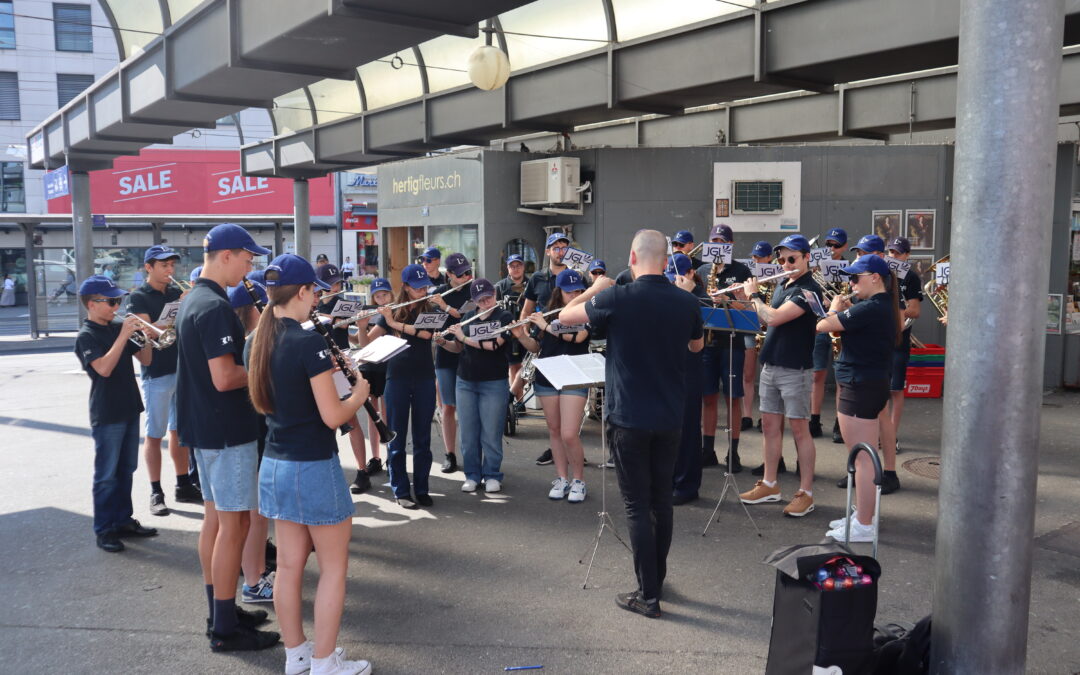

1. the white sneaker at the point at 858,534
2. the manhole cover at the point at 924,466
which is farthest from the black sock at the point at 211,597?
the manhole cover at the point at 924,466

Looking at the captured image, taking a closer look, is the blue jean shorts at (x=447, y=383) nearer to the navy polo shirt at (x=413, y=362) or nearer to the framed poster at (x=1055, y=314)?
the navy polo shirt at (x=413, y=362)

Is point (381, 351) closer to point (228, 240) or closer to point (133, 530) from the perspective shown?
point (228, 240)

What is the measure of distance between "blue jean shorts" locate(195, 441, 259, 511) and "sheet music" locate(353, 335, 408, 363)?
77 cm

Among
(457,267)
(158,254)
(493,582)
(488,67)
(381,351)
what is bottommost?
(493,582)

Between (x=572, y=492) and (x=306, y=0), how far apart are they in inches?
176

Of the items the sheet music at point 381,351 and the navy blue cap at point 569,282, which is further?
the navy blue cap at point 569,282

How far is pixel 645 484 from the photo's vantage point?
4.84 meters

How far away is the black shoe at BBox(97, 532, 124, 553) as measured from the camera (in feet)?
19.2

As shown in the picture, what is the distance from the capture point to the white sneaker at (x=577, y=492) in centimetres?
691

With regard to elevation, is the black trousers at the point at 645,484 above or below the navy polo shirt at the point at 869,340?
below

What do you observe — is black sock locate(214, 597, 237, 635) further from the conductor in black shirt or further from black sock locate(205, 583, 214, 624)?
the conductor in black shirt

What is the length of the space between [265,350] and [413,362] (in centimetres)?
300

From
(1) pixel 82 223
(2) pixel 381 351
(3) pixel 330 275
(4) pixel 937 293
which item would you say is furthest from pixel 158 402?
(1) pixel 82 223

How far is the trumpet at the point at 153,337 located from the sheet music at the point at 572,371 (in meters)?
2.93
